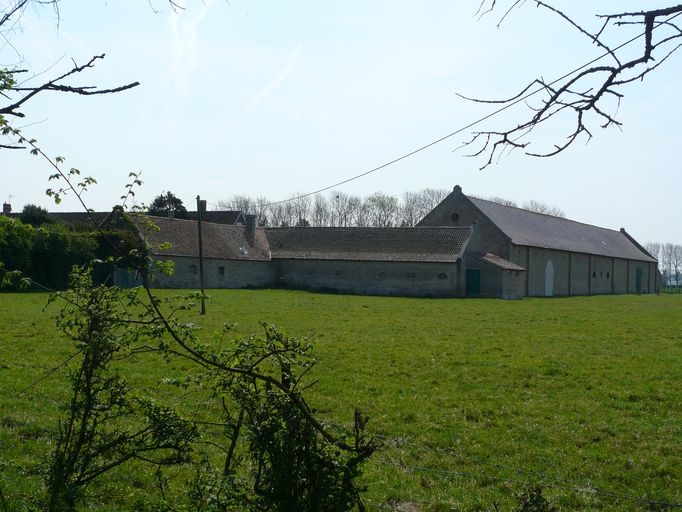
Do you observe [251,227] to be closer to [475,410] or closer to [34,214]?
[34,214]

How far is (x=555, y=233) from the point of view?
188ft

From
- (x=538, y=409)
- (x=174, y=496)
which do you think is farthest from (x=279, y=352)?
(x=538, y=409)

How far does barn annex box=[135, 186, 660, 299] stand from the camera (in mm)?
43406

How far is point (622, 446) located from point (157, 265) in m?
6.45

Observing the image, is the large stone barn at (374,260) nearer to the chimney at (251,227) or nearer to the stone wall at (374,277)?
the stone wall at (374,277)

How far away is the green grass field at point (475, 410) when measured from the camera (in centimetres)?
641

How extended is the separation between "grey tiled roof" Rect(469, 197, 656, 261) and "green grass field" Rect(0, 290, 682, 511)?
31.2 m

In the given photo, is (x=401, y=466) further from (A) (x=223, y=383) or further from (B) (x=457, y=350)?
(B) (x=457, y=350)

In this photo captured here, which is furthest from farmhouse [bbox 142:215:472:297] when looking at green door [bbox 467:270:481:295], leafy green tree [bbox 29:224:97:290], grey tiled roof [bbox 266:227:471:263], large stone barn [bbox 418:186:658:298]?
leafy green tree [bbox 29:224:97:290]

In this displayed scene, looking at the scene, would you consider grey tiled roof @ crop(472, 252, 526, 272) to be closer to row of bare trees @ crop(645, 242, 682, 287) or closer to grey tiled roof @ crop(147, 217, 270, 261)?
grey tiled roof @ crop(147, 217, 270, 261)

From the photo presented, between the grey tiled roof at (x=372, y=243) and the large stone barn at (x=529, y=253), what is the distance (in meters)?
1.70

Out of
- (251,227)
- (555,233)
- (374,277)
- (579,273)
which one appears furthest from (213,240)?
(579,273)

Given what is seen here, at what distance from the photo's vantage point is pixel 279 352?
3461 mm

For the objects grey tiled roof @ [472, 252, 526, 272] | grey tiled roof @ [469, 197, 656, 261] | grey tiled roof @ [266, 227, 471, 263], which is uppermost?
grey tiled roof @ [469, 197, 656, 261]
